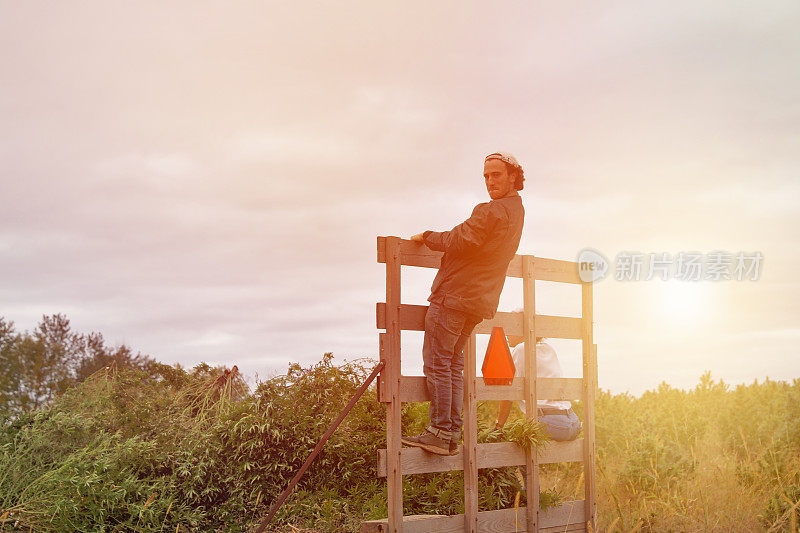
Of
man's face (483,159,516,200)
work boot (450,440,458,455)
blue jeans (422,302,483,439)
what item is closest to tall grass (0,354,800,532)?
work boot (450,440,458,455)

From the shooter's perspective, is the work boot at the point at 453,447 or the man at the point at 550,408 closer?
the work boot at the point at 453,447

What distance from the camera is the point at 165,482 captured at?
8.56m

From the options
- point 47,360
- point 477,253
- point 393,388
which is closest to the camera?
point 477,253

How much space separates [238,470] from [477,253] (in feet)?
12.7

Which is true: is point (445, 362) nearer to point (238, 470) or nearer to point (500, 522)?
point (500, 522)

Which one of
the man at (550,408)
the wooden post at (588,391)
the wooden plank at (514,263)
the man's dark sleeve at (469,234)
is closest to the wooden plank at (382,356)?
the wooden plank at (514,263)

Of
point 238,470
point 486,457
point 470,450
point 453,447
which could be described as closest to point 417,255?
point 453,447

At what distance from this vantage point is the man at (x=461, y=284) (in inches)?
258

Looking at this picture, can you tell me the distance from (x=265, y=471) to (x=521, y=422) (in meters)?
2.87

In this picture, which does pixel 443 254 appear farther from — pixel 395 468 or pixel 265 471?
pixel 265 471

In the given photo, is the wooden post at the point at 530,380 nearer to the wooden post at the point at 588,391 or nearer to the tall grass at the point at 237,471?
the tall grass at the point at 237,471

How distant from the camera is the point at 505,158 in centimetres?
686

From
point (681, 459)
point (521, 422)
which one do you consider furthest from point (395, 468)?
point (681, 459)

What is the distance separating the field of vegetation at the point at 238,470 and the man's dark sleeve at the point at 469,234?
7.82 ft
